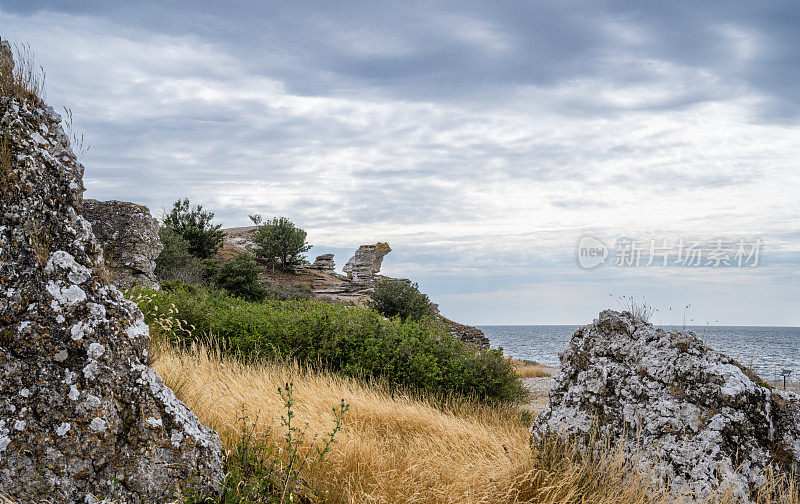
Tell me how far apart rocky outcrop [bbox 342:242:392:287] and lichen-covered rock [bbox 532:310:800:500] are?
2634cm

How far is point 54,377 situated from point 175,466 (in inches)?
33.0

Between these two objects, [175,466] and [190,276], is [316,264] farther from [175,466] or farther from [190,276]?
[175,466]

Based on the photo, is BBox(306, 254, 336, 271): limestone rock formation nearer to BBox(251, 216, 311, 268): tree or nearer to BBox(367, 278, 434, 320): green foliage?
BBox(251, 216, 311, 268): tree

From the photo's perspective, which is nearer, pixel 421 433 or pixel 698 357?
pixel 698 357

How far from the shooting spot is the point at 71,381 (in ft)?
9.57

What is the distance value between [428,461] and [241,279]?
63.5 feet

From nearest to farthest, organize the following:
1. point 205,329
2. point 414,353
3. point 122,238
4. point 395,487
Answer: point 395,487
point 414,353
point 205,329
point 122,238

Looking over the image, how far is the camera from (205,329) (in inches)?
392

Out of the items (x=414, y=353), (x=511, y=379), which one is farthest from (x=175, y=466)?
(x=511, y=379)

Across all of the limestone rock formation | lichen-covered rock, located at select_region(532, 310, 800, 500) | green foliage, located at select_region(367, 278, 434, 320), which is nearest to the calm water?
lichen-covered rock, located at select_region(532, 310, 800, 500)

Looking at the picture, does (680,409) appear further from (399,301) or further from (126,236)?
(399,301)

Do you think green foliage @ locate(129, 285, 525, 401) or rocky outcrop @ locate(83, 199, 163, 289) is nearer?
green foliage @ locate(129, 285, 525, 401)

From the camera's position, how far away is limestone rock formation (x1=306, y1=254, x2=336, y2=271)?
31.9 m

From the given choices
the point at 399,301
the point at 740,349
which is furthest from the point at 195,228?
the point at 740,349
